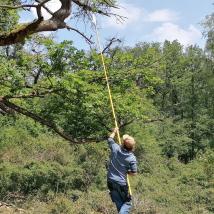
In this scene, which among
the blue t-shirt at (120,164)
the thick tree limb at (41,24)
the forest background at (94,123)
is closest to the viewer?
the blue t-shirt at (120,164)

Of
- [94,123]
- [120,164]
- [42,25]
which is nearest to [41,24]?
[42,25]

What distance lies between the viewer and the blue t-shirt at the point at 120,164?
8.49m

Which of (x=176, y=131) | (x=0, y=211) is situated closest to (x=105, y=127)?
(x=0, y=211)

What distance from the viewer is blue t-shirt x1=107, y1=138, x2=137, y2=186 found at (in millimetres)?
8492

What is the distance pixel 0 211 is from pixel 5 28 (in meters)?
9.49

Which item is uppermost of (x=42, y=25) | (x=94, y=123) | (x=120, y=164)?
(x=42, y=25)

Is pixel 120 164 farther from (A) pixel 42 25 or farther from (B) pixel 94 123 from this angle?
(B) pixel 94 123

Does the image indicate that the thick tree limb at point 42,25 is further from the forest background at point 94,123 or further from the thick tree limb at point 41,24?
the forest background at point 94,123

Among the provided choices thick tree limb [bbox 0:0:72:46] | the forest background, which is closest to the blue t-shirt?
thick tree limb [bbox 0:0:72:46]

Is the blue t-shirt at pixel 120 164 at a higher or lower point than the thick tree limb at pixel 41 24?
lower

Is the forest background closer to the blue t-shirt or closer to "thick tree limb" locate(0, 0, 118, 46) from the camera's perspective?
"thick tree limb" locate(0, 0, 118, 46)

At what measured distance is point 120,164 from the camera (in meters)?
8.58

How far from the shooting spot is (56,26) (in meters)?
10.1

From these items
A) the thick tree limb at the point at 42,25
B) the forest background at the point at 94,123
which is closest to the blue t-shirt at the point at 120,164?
the thick tree limb at the point at 42,25
